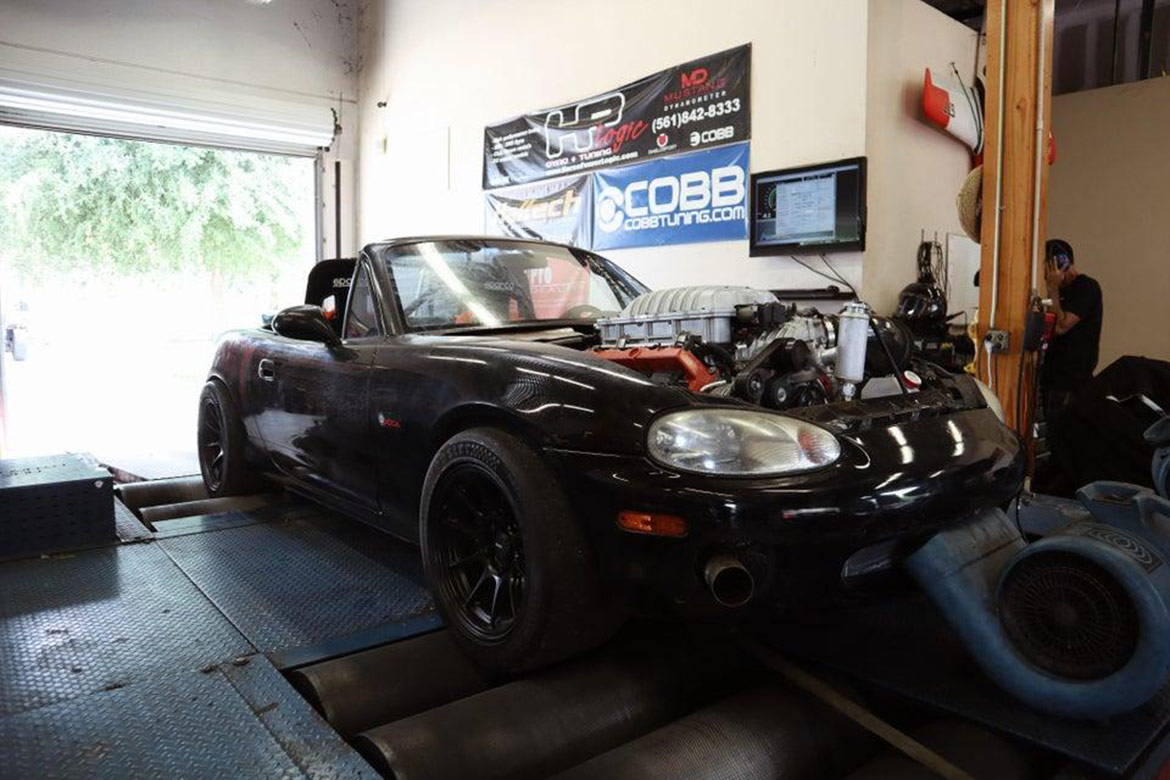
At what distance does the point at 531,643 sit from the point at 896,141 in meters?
3.94

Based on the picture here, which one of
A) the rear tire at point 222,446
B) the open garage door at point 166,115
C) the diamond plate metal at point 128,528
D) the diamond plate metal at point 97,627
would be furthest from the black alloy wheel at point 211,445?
the open garage door at point 166,115

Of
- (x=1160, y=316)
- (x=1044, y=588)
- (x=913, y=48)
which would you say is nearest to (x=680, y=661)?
(x=1044, y=588)

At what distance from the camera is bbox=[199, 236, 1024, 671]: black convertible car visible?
163 centimetres

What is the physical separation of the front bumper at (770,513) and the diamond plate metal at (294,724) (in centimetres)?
63

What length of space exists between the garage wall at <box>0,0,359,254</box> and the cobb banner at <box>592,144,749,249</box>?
4639mm

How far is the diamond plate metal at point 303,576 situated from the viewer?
2.28 m

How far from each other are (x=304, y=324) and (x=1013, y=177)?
3.59m

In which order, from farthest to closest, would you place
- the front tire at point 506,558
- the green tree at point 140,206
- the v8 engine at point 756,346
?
the green tree at point 140,206, the v8 engine at point 756,346, the front tire at point 506,558

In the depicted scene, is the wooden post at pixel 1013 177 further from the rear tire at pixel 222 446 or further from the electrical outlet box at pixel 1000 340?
the rear tire at pixel 222 446

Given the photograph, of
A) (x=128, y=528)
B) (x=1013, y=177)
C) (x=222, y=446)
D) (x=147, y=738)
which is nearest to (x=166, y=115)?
(x=222, y=446)

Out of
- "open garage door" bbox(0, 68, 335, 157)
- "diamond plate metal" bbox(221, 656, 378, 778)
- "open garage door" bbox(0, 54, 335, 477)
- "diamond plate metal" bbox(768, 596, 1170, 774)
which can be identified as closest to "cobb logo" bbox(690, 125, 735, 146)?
"diamond plate metal" bbox(768, 596, 1170, 774)

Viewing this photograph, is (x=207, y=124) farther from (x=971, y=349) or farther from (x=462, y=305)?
(x=971, y=349)

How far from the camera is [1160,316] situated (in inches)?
237

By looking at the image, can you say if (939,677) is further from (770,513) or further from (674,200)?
(674,200)
